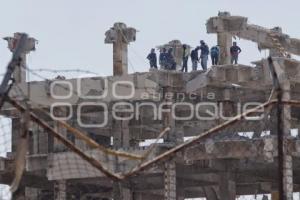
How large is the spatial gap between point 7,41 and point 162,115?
8.28 metres

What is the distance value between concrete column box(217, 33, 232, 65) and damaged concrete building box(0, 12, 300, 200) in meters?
0.05

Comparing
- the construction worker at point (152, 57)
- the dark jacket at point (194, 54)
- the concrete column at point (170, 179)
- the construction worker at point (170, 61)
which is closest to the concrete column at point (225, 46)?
the dark jacket at point (194, 54)

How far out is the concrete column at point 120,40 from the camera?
45.4 m

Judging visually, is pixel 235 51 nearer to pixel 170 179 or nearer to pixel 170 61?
pixel 170 61

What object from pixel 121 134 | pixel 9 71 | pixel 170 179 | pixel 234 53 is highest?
pixel 234 53

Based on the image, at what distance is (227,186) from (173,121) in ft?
12.5

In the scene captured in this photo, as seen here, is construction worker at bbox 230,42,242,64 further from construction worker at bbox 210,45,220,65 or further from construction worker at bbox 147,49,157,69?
construction worker at bbox 147,49,157,69

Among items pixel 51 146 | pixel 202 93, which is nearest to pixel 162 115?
pixel 202 93

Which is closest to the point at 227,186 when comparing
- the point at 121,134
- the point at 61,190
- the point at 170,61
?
the point at 121,134

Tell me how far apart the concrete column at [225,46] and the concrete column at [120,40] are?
4614 millimetres

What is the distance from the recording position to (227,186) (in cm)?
4541

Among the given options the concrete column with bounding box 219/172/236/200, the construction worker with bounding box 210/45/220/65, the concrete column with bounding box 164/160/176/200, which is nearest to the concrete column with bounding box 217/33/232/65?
the construction worker with bounding box 210/45/220/65

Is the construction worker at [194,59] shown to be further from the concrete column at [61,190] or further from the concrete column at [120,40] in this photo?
the concrete column at [61,190]

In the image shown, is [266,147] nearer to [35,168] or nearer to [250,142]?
[250,142]
